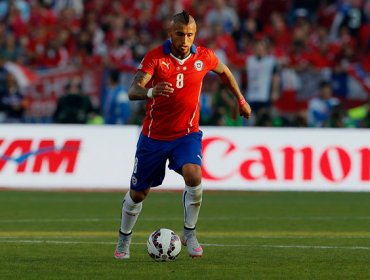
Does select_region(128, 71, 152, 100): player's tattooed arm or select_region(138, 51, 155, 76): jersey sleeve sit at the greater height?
select_region(138, 51, 155, 76): jersey sleeve

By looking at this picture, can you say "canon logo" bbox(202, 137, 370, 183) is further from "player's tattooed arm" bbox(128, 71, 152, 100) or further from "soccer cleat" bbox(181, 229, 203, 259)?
"player's tattooed arm" bbox(128, 71, 152, 100)

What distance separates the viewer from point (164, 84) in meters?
11.5

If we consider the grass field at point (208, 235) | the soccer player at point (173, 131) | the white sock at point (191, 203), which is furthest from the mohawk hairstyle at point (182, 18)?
the grass field at point (208, 235)

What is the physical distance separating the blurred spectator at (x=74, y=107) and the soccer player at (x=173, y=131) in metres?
13.7

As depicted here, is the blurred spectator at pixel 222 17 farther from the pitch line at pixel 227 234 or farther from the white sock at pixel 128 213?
the white sock at pixel 128 213

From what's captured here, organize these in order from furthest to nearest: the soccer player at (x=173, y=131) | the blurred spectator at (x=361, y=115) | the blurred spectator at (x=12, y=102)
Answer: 1. the blurred spectator at (x=12, y=102)
2. the blurred spectator at (x=361, y=115)
3. the soccer player at (x=173, y=131)

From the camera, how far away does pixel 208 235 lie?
15.2 meters

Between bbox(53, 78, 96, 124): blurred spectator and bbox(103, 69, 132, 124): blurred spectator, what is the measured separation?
13.9 inches

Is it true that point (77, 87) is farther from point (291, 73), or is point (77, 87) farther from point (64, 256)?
point (64, 256)

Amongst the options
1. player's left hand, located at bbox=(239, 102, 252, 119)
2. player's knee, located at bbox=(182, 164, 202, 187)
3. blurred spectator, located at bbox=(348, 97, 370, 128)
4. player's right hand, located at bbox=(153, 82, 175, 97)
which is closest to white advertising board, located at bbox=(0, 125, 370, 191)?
blurred spectator, located at bbox=(348, 97, 370, 128)

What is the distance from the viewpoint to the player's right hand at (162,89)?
11500mm

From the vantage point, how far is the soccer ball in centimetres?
1198

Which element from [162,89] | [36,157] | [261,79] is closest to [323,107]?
[261,79]

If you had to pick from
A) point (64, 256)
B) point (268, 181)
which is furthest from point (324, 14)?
point (64, 256)
